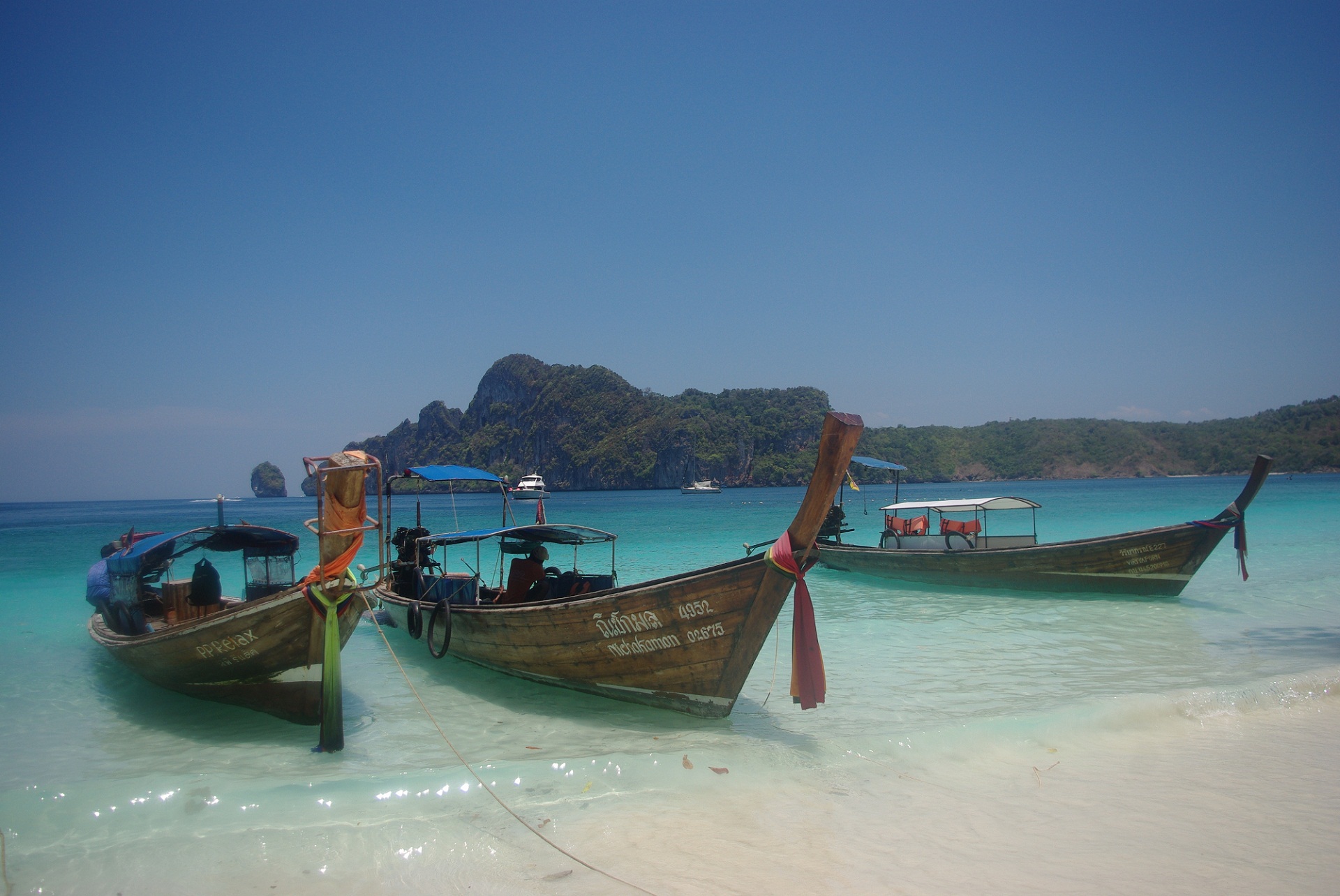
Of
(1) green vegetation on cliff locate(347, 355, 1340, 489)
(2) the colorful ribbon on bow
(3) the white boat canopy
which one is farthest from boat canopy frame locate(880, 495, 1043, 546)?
(1) green vegetation on cliff locate(347, 355, 1340, 489)

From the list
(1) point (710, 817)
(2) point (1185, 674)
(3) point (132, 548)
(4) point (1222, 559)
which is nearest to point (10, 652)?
(3) point (132, 548)

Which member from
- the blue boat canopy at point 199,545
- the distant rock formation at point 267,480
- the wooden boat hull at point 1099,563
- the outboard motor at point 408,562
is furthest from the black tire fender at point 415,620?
the distant rock formation at point 267,480

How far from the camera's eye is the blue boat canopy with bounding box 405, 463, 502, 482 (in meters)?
9.16

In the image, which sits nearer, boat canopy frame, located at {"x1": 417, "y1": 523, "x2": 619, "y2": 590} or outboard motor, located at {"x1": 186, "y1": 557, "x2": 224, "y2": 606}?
outboard motor, located at {"x1": 186, "y1": 557, "x2": 224, "y2": 606}

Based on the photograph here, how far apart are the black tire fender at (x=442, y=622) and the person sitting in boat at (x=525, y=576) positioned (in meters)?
0.66

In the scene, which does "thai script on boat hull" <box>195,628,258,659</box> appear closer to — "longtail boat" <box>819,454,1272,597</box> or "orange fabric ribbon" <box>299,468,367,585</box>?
"orange fabric ribbon" <box>299,468,367,585</box>

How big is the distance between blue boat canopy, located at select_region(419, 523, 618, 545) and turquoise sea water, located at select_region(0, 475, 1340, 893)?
4.93 ft

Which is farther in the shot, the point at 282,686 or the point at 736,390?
the point at 736,390

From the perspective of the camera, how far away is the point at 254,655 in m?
6.11

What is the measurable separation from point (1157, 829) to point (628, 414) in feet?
362

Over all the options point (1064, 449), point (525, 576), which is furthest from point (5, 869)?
point (1064, 449)

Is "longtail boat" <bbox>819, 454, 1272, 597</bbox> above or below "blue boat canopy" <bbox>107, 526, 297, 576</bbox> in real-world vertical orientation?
below

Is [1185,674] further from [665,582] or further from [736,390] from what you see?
[736,390]

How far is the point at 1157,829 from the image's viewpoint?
4.25m
